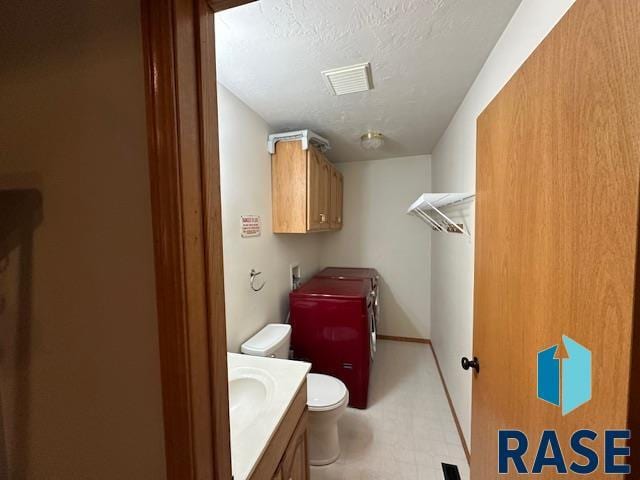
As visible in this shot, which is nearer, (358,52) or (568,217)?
(568,217)

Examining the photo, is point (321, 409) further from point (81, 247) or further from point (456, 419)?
point (81, 247)

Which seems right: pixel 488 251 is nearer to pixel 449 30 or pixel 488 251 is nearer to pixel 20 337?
pixel 449 30

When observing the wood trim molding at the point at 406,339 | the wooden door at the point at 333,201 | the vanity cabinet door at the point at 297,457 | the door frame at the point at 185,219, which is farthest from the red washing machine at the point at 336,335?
the door frame at the point at 185,219

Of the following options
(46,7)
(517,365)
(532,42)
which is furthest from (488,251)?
(46,7)

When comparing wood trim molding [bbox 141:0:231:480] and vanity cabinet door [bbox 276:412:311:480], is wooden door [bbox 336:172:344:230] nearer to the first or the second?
vanity cabinet door [bbox 276:412:311:480]

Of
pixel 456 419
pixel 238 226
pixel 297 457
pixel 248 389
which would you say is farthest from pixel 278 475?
pixel 456 419

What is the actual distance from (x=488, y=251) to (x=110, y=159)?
3.90 feet

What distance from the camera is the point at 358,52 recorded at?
1.22 meters

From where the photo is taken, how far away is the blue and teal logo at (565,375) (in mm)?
506

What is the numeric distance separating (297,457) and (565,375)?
3.48 ft

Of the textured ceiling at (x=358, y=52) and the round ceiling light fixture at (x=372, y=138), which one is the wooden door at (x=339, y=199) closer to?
the round ceiling light fixture at (x=372, y=138)

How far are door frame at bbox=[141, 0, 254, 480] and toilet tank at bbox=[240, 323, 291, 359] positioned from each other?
1061 mm

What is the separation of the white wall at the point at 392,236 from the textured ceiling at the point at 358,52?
1.24m

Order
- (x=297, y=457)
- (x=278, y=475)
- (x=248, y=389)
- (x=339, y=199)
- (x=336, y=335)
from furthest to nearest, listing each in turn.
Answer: (x=339, y=199), (x=336, y=335), (x=248, y=389), (x=297, y=457), (x=278, y=475)
